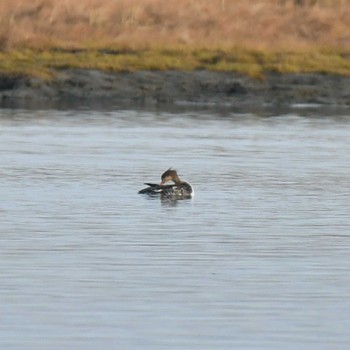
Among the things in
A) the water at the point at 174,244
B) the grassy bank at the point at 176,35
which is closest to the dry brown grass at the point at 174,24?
the grassy bank at the point at 176,35

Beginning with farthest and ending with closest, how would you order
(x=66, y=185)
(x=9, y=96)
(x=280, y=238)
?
(x=9, y=96), (x=66, y=185), (x=280, y=238)

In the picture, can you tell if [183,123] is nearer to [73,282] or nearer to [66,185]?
[66,185]

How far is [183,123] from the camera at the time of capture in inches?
1152

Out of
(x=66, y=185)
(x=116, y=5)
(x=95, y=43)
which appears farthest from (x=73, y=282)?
(x=116, y=5)

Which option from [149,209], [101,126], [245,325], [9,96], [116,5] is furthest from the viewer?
[116,5]

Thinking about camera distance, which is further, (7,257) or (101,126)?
(101,126)

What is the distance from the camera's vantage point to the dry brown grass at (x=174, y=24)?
39250mm

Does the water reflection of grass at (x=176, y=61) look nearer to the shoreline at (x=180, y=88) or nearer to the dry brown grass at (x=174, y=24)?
the shoreline at (x=180, y=88)

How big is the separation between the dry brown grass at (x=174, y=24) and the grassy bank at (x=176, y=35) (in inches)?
0.9

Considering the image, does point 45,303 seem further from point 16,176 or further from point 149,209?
point 16,176

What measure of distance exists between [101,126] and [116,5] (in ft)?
50.3

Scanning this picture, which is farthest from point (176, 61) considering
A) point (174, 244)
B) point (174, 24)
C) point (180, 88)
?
point (174, 244)

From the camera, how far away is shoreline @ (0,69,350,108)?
34.2m

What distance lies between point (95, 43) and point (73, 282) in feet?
86.8
